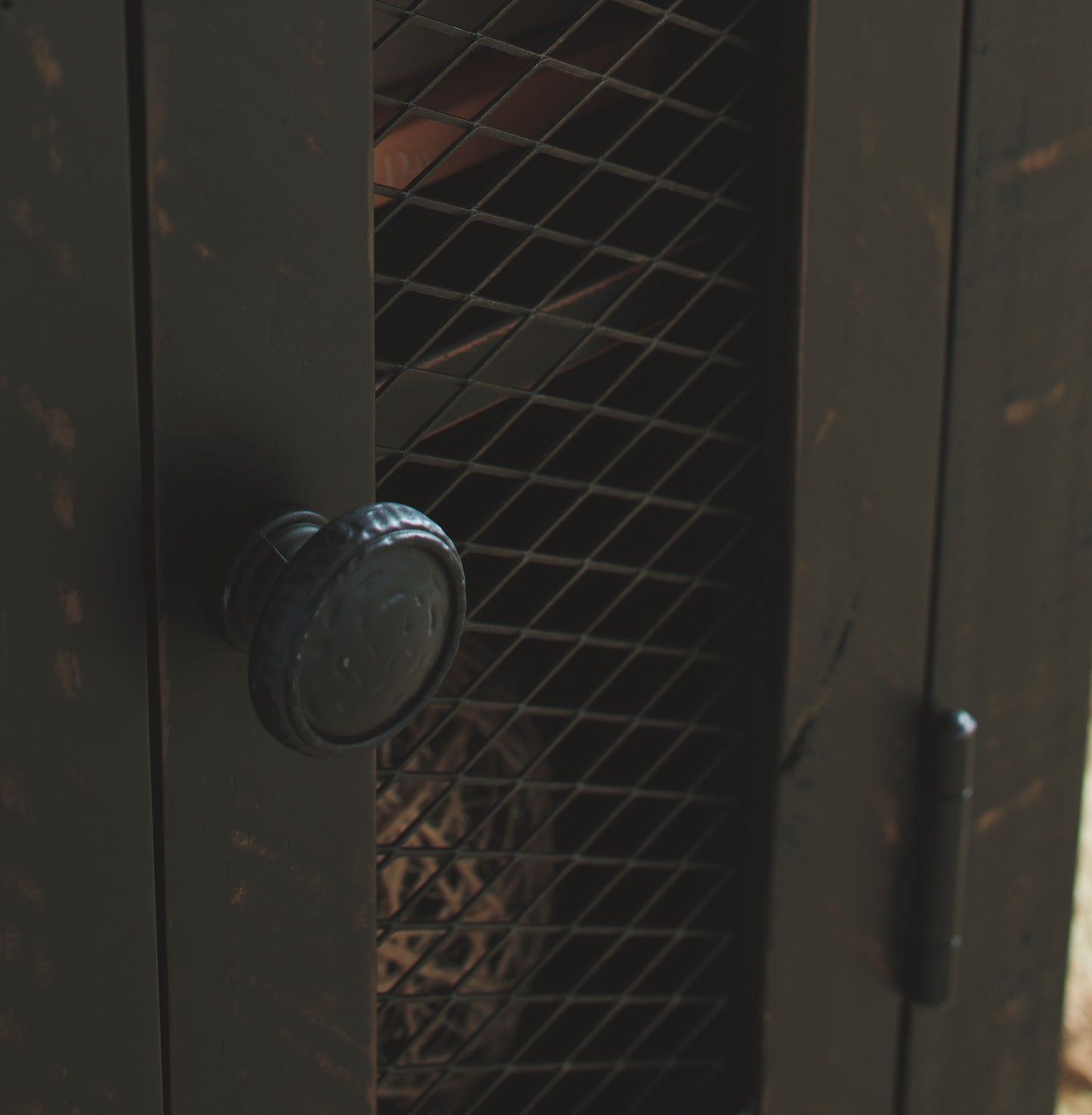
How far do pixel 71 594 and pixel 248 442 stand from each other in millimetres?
85

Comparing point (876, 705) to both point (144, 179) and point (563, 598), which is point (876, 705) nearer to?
point (563, 598)

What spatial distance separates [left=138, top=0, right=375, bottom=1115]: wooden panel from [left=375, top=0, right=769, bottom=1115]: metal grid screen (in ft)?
0.14

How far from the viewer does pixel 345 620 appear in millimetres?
434

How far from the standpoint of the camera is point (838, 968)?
79 centimetres

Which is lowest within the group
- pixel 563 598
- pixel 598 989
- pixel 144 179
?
pixel 598 989

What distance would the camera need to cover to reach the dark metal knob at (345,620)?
43 cm

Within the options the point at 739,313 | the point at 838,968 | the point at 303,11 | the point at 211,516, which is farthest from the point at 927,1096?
the point at 303,11

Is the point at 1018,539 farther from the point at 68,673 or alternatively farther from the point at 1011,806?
the point at 68,673

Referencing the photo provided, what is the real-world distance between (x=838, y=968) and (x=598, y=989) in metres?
0.15

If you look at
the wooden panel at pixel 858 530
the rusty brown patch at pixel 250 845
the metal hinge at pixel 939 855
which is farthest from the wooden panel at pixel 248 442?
the metal hinge at pixel 939 855

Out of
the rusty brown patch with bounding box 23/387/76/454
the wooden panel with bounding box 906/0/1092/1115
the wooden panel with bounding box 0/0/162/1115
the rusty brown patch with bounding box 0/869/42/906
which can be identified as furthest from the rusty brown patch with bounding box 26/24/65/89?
the wooden panel with bounding box 906/0/1092/1115

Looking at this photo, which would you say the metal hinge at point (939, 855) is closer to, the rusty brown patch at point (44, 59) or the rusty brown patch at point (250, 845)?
the rusty brown patch at point (250, 845)

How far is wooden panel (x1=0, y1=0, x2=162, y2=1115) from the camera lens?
425 mm

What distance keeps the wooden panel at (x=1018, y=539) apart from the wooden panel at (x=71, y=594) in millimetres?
501
